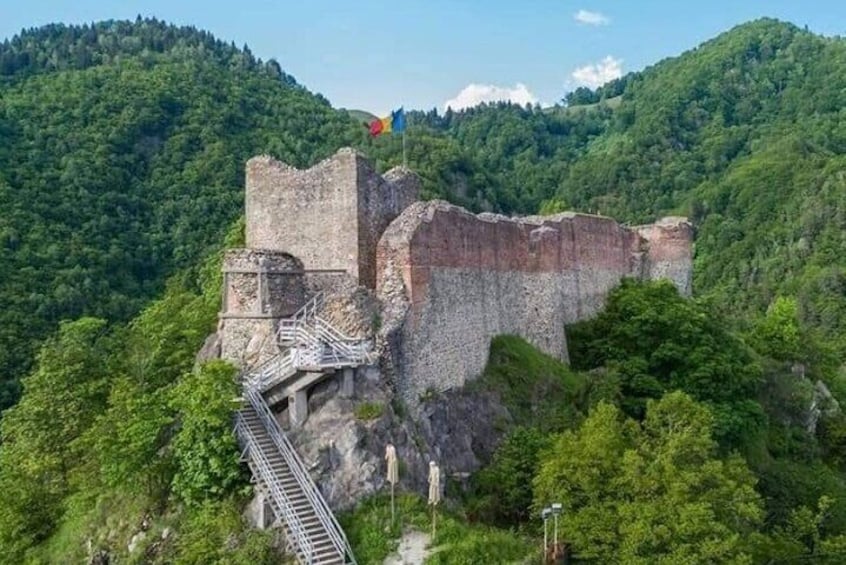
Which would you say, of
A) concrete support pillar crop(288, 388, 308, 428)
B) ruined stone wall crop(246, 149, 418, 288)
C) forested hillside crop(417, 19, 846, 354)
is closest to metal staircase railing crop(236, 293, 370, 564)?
concrete support pillar crop(288, 388, 308, 428)

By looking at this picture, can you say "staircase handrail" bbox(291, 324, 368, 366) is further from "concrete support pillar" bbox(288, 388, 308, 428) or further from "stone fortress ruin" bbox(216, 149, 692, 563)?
"concrete support pillar" bbox(288, 388, 308, 428)

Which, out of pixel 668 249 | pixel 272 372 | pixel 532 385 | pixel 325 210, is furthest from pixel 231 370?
pixel 668 249

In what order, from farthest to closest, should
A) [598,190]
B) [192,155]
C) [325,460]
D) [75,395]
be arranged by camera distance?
1. [598,190]
2. [192,155]
3. [75,395]
4. [325,460]

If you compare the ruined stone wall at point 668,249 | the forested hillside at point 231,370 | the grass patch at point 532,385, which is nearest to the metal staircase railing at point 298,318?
the forested hillside at point 231,370

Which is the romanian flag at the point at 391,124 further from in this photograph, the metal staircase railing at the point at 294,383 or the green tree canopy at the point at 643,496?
the green tree canopy at the point at 643,496

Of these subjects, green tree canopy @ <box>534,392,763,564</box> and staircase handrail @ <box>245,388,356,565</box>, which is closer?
staircase handrail @ <box>245,388,356,565</box>

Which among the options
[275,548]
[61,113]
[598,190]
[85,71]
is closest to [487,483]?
[275,548]

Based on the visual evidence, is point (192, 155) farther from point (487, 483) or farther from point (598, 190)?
point (598, 190)
